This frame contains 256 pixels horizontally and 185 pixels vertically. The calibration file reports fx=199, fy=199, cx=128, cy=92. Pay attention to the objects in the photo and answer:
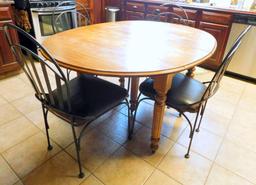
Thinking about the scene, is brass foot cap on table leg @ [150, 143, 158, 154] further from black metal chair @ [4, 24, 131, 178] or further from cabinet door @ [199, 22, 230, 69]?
cabinet door @ [199, 22, 230, 69]

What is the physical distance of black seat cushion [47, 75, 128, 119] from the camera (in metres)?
1.21

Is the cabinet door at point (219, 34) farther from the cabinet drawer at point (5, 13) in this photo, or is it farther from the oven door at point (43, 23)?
the cabinet drawer at point (5, 13)

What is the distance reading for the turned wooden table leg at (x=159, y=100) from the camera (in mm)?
1223

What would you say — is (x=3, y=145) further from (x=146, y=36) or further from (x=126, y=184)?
(x=146, y=36)

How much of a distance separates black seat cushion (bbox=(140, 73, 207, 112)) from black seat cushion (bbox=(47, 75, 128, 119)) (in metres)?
0.20

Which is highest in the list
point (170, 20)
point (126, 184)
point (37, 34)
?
point (170, 20)

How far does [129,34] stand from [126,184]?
3.74 feet

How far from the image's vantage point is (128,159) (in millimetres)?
1485

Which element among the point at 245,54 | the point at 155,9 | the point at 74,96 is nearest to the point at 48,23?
the point at 155,9

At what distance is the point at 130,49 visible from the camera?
Answer: 52.2 inches

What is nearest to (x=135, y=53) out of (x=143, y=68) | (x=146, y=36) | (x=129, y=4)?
(x=143, y=68)

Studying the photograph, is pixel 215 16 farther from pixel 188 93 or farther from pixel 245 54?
pixel 188 93

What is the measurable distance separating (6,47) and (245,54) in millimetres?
2985

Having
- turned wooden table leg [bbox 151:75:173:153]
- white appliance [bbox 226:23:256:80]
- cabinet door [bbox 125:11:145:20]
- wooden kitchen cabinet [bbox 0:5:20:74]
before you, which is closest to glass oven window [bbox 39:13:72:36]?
wooden kitchen cabinet [bbox 0:5:20:74]
